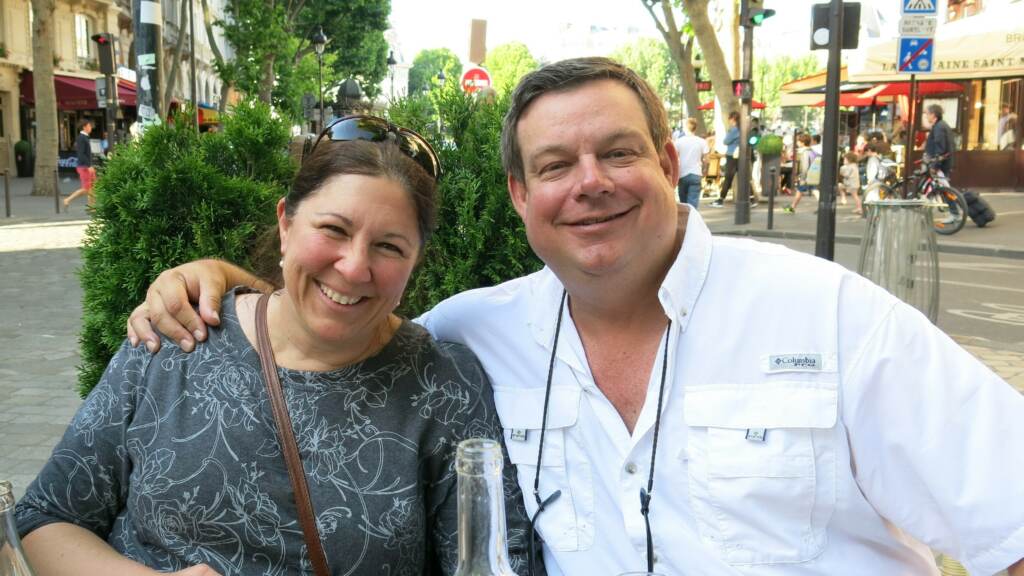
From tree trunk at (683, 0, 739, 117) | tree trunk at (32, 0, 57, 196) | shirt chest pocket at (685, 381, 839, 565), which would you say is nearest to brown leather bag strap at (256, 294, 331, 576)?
shirt chest pocket at (685, 381, 839, 565)

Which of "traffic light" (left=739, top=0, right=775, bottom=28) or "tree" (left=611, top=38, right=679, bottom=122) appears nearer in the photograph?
"traffic light" (left=739, top=0, right=775, bottom=28)

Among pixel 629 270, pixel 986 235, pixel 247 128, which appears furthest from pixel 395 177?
pixel 986 235

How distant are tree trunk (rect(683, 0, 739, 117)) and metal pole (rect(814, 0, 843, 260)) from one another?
11.4 metres

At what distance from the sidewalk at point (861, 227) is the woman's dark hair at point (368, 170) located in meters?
12.6

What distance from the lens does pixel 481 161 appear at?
3.62 m

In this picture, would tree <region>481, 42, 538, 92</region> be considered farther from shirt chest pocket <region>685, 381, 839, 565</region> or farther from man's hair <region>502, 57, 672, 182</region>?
shirt chest pocket <region>685, 381, 839, 565</region>

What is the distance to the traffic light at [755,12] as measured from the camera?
1706 cm

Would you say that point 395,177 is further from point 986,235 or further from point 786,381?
point 986,235

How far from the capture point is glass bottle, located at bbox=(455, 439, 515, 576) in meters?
1.20

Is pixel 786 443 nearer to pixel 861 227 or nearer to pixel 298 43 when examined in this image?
pixel 861 227

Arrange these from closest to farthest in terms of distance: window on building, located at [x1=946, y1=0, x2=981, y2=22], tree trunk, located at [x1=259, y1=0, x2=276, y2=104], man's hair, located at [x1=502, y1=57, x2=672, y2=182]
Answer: man's hair, located at [x1=502, y1=57, x2=672, y2=182] < tree trunk, located at [x1=259, y1=0, x2=276, y2=104] < window on building, located at [x1=946, y1=0, x2=981, y2=22]

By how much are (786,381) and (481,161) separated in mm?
1881

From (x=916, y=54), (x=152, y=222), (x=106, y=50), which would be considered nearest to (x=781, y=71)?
(x=106, y=50)

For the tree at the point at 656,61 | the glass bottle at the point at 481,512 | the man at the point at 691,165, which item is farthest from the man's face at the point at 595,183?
the tree at the point at 656,61
